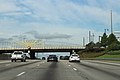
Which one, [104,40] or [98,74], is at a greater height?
[104,40]

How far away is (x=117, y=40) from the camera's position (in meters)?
145

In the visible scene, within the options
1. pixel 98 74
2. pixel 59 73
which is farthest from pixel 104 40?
pixel 98 74

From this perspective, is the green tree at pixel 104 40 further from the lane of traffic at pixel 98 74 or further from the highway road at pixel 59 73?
the lane of traffic at pixel 98 74

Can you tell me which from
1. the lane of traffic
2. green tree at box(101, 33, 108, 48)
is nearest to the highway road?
the lane of traffic

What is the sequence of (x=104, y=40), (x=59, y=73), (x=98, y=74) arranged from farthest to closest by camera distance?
(x=104, y=40) < (x=59, y=73) < (x=98, y=74)

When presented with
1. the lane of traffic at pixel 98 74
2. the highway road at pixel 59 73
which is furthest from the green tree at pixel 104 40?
the lane of traffic at pixel 98 74

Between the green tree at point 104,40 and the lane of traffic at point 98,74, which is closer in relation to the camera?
the lane of traffic at point 98,74

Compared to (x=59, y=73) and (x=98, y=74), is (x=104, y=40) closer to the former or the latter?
(x=59, y=73)

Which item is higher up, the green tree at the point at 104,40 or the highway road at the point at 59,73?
the green tree at the point at 104,40

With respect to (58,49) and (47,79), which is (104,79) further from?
(58,49)

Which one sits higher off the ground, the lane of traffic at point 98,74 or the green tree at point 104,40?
the green tree at point 104,40

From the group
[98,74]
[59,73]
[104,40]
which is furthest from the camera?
[104,40]

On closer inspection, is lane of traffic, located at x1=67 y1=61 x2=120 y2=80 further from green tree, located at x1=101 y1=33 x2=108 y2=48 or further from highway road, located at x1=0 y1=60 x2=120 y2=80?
green tree, located at x1=101 y1=33 x2=108 y2=48

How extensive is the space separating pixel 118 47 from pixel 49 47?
38.7m
